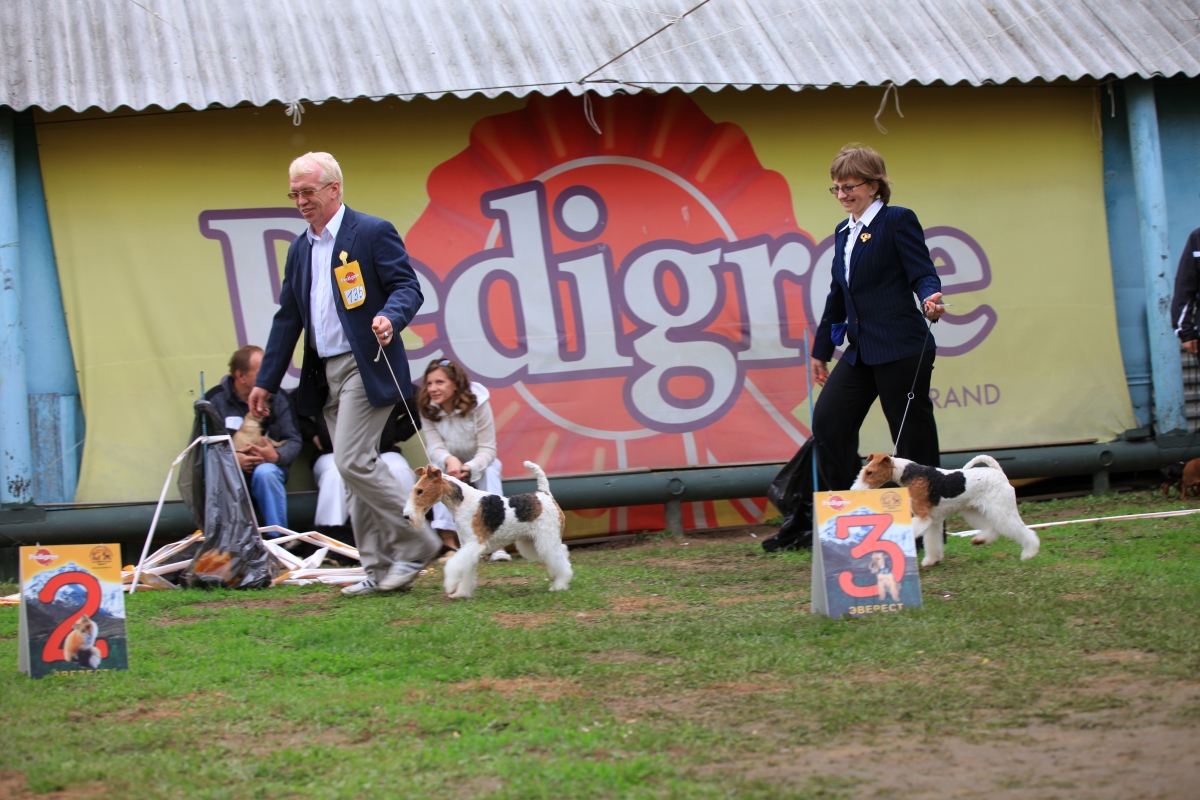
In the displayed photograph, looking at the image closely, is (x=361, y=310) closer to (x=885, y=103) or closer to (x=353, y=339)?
(x=353, y=339)

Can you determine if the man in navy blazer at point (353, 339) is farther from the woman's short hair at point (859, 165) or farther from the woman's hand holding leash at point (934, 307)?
the woman's hand holding leash at point (934, 307)

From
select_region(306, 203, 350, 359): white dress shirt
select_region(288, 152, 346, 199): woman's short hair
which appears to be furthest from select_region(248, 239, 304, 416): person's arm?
select_region(288, 152, 346, 199): woman's short hair

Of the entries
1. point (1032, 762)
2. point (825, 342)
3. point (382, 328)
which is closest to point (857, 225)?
point (825, 342)

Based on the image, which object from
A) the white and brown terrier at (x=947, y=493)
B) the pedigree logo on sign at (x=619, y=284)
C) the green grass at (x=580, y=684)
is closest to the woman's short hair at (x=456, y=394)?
A: the pedigree logo on sign at (x=619, y=284)

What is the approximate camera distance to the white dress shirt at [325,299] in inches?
220

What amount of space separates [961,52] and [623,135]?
2.60 meters

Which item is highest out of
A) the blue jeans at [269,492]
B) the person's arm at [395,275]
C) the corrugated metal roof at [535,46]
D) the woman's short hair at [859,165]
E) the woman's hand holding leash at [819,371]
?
the corrugated metal roof at [535,46]

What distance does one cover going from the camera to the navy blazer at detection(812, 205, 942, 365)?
18.9 feet

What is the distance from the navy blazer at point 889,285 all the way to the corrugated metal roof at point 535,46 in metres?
2.61

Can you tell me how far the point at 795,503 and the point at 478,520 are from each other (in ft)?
7.24

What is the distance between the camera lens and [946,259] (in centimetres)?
886

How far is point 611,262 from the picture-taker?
8.49 meters

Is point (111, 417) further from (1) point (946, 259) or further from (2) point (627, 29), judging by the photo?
(1) point (946, 259)

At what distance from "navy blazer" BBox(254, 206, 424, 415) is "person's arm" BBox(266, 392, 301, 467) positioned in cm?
177
